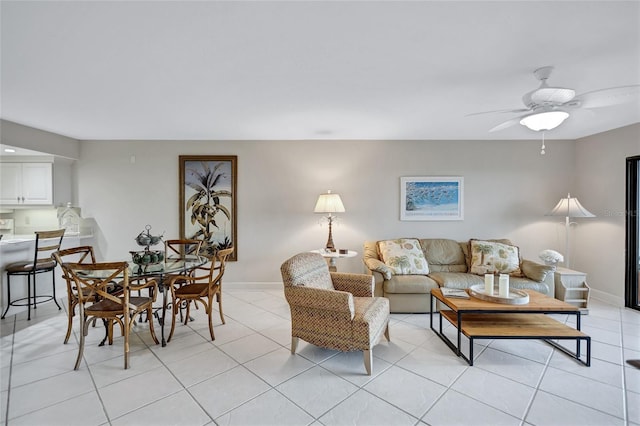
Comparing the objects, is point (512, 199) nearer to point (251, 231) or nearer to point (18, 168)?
point (251, 231)

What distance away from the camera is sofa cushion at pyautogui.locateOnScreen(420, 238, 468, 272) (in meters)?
4.14

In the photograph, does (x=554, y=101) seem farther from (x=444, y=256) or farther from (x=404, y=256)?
(x=444, y=256)

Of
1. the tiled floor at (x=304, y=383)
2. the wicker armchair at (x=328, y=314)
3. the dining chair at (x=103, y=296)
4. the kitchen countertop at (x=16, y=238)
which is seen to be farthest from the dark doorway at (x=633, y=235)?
the kitchen countertop at (x=16, y=238)

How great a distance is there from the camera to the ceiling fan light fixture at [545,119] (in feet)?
7.09

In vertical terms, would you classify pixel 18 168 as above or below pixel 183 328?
above

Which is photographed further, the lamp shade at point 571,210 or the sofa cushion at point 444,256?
the sofa cushion at point 444,256

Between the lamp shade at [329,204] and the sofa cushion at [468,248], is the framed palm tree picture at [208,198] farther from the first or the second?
the sofa cushion at [468,248]

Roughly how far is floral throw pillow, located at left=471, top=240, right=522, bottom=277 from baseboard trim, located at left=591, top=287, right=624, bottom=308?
1346 millimetres

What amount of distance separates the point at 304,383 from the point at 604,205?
15.4 ft

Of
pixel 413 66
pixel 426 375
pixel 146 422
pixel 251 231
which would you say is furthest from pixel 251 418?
pixel 251 231

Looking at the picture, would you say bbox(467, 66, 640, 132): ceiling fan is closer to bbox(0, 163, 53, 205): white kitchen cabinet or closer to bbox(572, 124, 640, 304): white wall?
bbox(572, 124, 640, 304): white wall

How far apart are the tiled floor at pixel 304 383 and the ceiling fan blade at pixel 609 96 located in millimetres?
2013

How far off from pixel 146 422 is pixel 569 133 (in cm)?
570

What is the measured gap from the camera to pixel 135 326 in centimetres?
313
